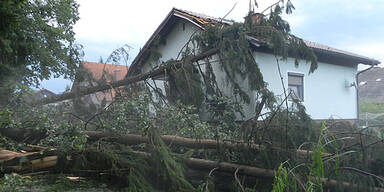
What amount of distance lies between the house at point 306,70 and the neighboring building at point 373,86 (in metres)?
16.2

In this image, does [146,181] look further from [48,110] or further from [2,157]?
[48,110]

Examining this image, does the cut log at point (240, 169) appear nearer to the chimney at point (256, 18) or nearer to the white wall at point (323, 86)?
the chimney at point (256, 18)

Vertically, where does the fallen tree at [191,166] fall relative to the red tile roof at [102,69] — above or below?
below

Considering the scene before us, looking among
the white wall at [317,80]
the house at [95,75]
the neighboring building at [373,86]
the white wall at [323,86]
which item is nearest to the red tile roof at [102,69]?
the house at [95,75]

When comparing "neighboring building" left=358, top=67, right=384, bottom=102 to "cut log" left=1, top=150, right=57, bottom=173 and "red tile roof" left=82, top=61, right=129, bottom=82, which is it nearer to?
"red tile roof" left=82, top=61, right=129, bottom=82

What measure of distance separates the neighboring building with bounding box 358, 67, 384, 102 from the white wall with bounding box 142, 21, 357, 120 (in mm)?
16529

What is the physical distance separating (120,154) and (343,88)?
937 centimetres

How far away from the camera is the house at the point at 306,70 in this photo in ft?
30.1

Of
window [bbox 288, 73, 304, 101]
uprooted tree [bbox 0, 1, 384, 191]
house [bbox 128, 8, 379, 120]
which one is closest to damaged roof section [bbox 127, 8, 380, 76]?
house [bbox 128, 8, 379, 120]

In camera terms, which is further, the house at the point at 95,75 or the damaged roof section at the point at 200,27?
the damaged roof section at the point at 200,27

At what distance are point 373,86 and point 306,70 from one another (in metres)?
20.5

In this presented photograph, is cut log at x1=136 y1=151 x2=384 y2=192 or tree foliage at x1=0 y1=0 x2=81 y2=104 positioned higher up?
tree foliage at x1=0 y1=0 x2=81 y2=104

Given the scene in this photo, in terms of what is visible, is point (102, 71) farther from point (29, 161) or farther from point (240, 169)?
point (240, 169)

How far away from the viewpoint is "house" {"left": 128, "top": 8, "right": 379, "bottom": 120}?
9.16 m
